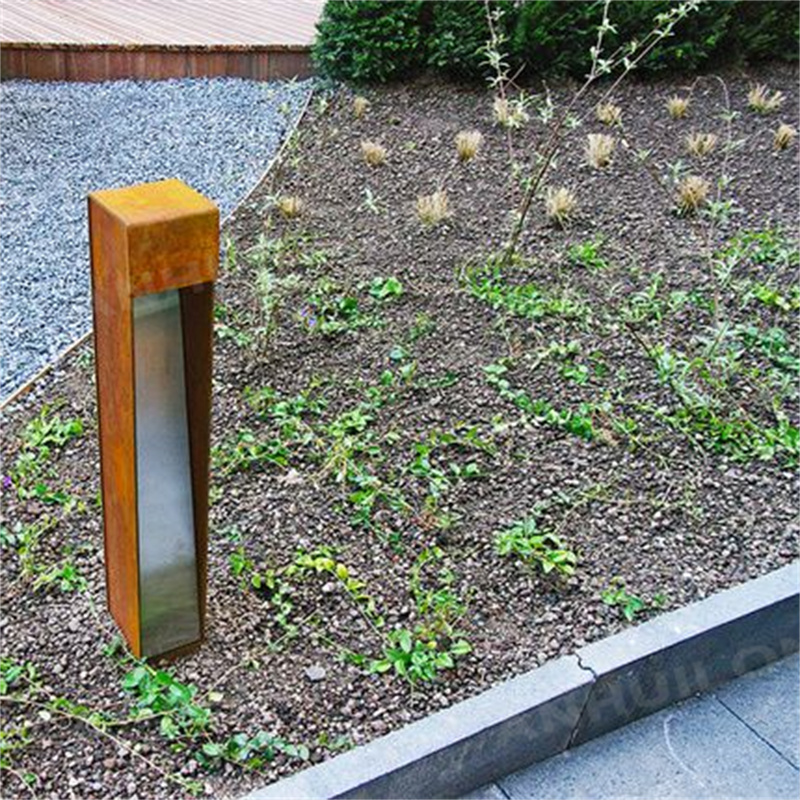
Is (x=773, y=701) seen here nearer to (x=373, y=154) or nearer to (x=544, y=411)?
(x=544, y=411)

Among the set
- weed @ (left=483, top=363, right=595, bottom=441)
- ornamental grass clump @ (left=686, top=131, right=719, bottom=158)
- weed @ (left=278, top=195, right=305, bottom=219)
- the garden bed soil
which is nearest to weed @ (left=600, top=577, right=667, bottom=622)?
the garden bed soil

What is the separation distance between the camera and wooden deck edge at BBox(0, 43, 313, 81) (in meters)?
5.27

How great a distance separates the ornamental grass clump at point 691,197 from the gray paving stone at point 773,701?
2111 mm

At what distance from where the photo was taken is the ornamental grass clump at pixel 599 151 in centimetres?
427

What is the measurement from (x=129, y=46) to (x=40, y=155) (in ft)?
4.14

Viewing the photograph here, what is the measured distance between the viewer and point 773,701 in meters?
2.23

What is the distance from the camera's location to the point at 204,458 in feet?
5.81

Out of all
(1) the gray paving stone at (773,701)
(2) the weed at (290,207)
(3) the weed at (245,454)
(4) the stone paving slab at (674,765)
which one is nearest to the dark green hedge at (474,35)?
(2) the weed at (290,207)

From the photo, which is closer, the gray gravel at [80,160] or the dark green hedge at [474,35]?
the gray gravel at [80,160]

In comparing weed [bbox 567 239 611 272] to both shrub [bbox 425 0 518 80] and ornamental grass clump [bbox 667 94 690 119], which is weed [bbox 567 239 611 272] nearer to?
ornamental grass clump [bbox 667 94 690 119]

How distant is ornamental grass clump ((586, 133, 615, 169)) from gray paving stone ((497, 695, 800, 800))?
2735mm

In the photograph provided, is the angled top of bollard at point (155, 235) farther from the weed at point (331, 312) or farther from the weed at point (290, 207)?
the weed at point (290, 207)

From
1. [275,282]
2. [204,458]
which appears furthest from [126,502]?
[275,282]

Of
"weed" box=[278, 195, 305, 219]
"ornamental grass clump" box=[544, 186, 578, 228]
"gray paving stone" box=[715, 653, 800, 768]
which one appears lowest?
"gray paving stone" box=[715, 653, 800, 768]
